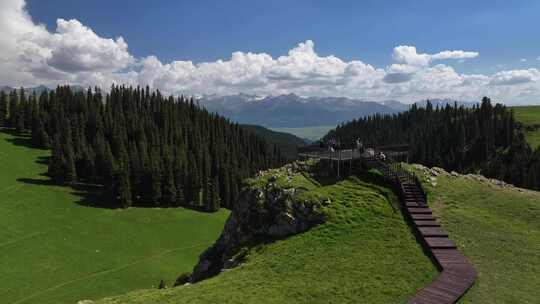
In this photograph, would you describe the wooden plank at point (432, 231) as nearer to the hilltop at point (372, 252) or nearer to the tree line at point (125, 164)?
the hilltop at point (372, 252)

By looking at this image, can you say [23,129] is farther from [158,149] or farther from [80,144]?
[158,149]

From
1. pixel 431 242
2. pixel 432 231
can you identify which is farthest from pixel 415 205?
pixel 431 242

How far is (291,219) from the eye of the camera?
40.0 meters

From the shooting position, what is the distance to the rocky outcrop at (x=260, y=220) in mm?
39906

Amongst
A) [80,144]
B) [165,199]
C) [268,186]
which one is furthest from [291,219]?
[80,144]

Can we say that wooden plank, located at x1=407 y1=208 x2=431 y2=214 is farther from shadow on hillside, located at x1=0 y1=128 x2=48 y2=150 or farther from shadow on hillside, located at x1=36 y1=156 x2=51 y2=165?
shadow on hillside, located at x1=0 y1=128 x2=48 y2=150

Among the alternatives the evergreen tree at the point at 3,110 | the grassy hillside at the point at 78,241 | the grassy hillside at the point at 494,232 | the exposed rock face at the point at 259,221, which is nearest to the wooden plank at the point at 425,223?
the grassy hillside at the point at 494,232

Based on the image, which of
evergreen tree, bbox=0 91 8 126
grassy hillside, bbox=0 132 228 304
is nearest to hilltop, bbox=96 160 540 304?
grassy hillside, bbox=0 132 228 304

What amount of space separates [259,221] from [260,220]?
238mm

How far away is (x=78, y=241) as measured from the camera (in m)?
104

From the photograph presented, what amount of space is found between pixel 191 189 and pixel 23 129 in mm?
102438

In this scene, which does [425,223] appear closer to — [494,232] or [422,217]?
[422,217]

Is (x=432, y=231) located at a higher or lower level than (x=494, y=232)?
higher

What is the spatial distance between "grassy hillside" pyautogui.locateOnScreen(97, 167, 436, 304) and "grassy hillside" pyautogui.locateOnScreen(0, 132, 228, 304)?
187ft
